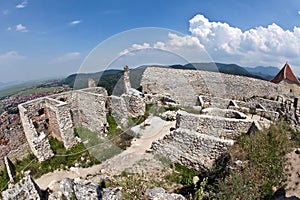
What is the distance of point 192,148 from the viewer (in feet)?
25.7

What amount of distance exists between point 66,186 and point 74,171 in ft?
6.88

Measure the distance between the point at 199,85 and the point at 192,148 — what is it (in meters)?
9.20

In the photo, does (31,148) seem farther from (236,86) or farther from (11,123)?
(236,86)

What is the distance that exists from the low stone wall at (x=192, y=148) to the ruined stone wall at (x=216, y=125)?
671mm

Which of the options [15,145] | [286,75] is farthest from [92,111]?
[286,75]

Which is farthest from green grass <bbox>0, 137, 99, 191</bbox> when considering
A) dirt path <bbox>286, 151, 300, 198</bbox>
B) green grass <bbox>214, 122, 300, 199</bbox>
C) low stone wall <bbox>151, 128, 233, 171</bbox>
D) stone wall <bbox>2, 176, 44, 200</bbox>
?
dirt path <bbox>286, 151, 300, 198</bbox>

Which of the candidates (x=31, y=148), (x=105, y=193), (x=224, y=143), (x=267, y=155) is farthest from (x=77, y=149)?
(x=267, y=155)

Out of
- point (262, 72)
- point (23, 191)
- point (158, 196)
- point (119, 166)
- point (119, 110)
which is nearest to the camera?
point (158, 196)

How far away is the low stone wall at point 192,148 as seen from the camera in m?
7.37

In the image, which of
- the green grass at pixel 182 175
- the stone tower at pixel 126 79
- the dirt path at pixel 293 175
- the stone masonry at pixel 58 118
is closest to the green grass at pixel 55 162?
the stone masonry at pixel 58 118

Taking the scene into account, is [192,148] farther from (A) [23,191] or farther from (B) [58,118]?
(B) [58,118]

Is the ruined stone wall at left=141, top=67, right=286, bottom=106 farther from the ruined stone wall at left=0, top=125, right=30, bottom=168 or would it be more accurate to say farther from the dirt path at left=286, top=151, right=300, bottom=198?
the ruined stone wall at left=0, top=125, right=30, bottom=168

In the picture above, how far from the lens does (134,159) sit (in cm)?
852

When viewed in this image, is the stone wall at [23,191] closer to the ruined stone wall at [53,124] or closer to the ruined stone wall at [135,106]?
the ruined stone wall at [53,124]
